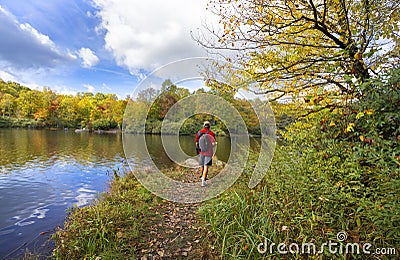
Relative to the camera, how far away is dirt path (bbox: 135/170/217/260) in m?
3.12

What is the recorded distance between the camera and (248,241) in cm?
271

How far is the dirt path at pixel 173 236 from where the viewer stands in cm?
312

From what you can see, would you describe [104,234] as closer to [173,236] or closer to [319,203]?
[173,236]

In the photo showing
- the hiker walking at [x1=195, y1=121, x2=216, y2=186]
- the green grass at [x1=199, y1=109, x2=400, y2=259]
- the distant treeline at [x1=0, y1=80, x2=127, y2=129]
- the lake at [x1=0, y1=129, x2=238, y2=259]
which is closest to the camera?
the green grass at [x1=199, y1=109, x2=400, y2=259]

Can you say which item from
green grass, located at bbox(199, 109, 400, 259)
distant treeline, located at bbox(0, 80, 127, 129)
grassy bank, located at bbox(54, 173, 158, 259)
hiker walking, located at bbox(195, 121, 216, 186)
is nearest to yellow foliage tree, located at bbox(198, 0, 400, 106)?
green grass, located at bbox(199, 109, 400, 259)

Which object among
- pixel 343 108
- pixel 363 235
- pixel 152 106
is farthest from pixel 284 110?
pixel 152 106

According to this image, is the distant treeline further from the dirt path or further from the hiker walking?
the dirt path

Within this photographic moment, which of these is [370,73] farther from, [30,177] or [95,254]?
[30,177]

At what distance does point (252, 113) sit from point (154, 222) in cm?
320

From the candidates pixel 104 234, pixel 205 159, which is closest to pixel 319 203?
pixel 104 234

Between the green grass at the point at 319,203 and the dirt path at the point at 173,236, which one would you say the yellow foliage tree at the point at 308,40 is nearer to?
the green grass at the point at 319,203

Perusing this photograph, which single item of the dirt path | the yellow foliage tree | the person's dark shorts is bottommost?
the dirt path

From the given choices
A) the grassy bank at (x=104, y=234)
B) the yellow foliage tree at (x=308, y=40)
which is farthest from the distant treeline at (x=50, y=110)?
the yellow foliage tree at (x=308, y=40)

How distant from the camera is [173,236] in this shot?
3.66 meters
